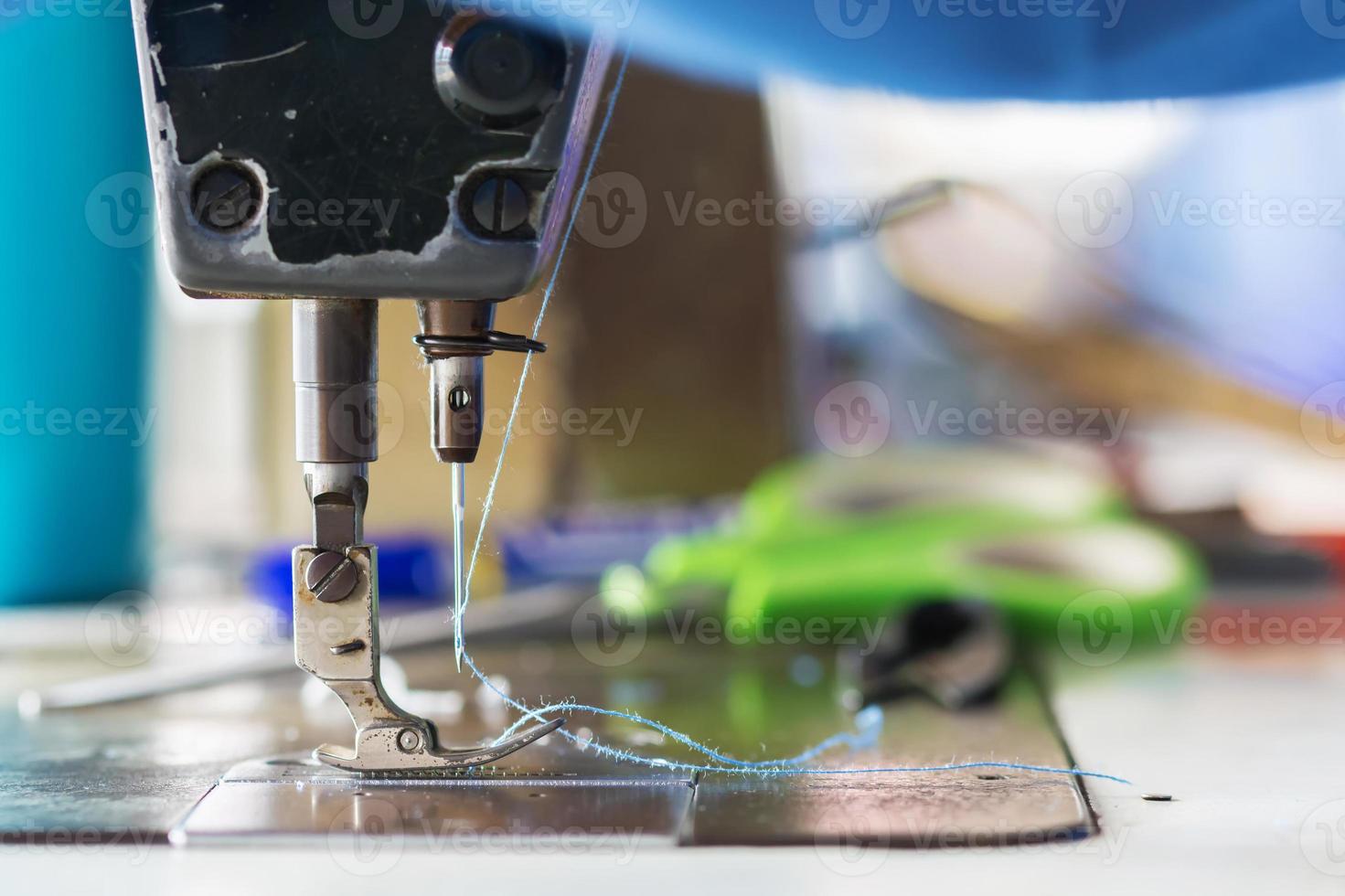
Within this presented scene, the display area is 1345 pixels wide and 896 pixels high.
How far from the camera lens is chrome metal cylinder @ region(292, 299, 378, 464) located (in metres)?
0.50

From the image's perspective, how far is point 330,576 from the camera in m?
0.50

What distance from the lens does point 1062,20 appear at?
2.20ft

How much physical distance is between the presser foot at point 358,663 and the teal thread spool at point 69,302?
26.7 inches

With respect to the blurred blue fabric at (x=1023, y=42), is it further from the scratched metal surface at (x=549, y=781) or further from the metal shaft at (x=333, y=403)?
the scratched metal surface at (x=549, y=781)

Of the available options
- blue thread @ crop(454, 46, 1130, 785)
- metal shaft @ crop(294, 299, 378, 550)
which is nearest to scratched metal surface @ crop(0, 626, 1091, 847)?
blue thread @ crop(454, 46, 1130, 785)

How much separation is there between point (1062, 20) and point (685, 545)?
0.58 m

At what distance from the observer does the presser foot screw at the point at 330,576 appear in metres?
0.50

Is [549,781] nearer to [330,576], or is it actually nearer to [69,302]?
[330,576]

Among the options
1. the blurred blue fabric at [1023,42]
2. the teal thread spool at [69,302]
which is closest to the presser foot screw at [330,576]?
the blurred blue fabric at [1023,42]

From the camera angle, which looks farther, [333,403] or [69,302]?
[69,302]

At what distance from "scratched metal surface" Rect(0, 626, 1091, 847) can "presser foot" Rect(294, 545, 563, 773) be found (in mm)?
12

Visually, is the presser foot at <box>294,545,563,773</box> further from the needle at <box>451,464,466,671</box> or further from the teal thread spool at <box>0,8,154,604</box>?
the teal thread spool at <box>0,8,154,604</box>

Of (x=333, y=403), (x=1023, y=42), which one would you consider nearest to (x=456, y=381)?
(x=333, y=403)

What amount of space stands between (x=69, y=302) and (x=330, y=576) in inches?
29.0
